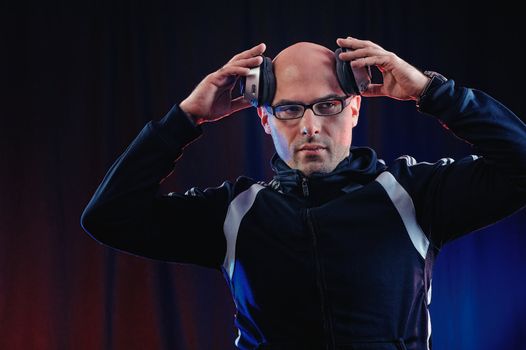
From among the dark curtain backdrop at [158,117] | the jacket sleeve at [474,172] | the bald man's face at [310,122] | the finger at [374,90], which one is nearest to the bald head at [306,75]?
the bald man's face at [310,122]

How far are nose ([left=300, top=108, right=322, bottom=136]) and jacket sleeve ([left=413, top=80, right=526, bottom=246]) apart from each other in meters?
0.24

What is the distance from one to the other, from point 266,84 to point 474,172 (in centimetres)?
52

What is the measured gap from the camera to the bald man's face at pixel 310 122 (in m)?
1.37

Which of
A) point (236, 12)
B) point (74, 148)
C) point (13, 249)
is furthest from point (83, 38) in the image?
point (13, 249)

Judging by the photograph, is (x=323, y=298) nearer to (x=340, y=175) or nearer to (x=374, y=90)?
(x=340, y=175)

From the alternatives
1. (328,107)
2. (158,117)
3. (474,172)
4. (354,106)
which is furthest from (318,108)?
(158,117)

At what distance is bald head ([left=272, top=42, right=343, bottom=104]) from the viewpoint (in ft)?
4.51

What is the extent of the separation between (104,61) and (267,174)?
0.93m

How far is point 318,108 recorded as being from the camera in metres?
1.37

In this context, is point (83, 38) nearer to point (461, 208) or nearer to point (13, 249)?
point (13, 249)

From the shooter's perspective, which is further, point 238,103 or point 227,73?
point 238,103

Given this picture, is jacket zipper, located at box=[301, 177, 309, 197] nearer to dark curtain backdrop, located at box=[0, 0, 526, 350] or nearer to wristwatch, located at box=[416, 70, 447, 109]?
wristwatch, located at box=[416, 70, 447, 109]

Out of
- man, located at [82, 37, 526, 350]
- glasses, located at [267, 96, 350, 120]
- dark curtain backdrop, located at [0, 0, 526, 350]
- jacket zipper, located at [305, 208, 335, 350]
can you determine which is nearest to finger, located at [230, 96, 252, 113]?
man, located at [82, 37, 526, 350]

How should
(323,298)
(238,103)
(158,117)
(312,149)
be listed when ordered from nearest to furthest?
(323,298), (312,149), (238,103), (158,117)
